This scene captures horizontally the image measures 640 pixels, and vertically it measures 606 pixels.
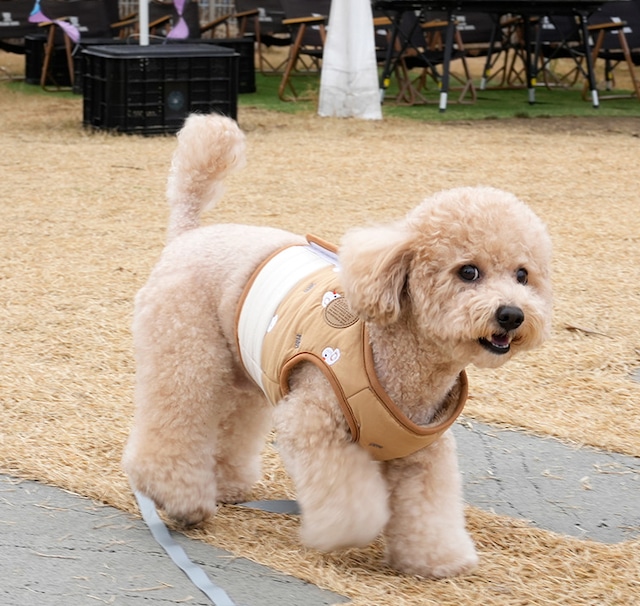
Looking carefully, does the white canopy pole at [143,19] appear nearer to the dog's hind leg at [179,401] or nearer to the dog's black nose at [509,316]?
the dog's hind leg at [179,401]

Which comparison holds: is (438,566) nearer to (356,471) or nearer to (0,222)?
(356,471)

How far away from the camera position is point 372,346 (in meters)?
2.42

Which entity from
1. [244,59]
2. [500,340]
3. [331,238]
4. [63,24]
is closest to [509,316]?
[500,340]

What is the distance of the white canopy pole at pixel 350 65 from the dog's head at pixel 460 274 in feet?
25.5

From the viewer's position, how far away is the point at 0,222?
6.14 m

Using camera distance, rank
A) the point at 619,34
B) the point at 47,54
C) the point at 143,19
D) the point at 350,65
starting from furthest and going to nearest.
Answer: the point at 47,54, the point at 619,34, the point at 350,65, the point at 143,19

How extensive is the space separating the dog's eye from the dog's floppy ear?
0.12 m

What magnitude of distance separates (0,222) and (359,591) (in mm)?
4340

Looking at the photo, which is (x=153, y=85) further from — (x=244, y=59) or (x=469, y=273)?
(x=469, y=273)

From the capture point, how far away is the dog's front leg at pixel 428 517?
2455 mm

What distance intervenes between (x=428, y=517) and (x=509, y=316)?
1.83 ft

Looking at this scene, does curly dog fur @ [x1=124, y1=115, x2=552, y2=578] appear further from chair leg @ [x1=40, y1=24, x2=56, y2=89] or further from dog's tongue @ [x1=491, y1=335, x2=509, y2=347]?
chair leg @ [x1=40, y1=24, x2=56, y2=89]

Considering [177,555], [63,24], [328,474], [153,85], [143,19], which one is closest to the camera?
[328,474]

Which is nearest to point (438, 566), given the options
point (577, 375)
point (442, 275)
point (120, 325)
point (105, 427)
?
point (442, 275)
